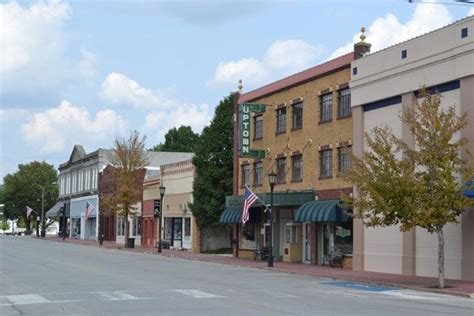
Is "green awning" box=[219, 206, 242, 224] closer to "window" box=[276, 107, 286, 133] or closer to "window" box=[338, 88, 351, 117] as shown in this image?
"window" box=[276, 107, 286, 133]

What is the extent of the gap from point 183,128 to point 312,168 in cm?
6881

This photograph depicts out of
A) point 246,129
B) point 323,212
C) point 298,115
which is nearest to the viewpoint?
point 323,212

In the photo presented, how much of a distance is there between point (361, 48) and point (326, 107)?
3.89 m

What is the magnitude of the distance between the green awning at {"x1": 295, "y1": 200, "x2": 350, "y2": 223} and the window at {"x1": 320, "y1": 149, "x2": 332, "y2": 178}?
4.96ft

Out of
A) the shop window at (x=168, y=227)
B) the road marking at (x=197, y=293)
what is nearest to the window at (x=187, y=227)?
the shop window at (x=168, y=227)

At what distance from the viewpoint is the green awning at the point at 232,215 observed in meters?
41.0

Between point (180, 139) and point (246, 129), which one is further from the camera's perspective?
point (180, 139)

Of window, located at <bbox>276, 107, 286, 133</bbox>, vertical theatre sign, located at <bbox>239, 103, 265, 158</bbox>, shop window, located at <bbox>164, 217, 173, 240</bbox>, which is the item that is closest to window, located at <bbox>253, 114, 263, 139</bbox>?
vertical theatre sign, located at <bbox>239, 103, 265, 158</bbox>

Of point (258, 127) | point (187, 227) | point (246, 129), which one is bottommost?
point (187, 227)

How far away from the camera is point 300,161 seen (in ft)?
123

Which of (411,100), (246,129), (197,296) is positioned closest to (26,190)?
(246,129)

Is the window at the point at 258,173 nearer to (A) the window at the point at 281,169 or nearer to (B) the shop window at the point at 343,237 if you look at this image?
(A) the window at the point at 281,169

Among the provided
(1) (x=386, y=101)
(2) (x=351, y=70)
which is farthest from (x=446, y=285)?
(2) (x=351, y=70)

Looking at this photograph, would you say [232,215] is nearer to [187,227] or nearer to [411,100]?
[187,227]
